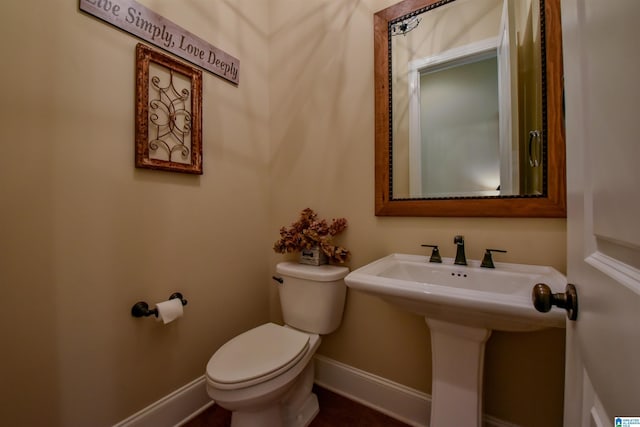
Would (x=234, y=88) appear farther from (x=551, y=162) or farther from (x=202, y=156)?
(x=551, y=162)

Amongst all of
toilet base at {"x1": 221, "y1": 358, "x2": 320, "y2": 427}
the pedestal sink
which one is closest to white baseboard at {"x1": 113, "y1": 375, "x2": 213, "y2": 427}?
toilet base at {"x1": 221, "y1": 358, "x2": 320, "y2": 427}

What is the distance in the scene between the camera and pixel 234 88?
1.61 m

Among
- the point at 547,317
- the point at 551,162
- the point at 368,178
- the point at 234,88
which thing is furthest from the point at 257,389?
the point at 234,88

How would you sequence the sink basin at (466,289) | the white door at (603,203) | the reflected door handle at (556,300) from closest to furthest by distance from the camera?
the white door at (603,203) → the reflected door handle at (556,300) → the sink basin at (466,289)

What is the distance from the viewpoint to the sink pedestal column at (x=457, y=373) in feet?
3.25

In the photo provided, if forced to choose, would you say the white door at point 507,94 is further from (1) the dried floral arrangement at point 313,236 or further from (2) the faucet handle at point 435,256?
(1) the dried floral arrangement at point 313,236

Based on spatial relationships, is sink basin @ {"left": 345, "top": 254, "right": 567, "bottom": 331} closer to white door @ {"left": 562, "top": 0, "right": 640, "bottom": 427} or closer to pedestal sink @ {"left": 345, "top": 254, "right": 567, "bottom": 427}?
pedestal sink @ {"left": 345, "top": 254, "right": 567, "bottom": 427}

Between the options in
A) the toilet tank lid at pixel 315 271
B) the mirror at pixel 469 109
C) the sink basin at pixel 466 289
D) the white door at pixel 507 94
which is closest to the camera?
the sink basin at pixel 466 289

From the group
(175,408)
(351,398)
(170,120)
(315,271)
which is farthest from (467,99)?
(175,408)

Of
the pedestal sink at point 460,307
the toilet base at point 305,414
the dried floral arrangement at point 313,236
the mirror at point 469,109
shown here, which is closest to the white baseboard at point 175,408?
the toilet base at point 305,414

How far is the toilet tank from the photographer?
1394 millimetres

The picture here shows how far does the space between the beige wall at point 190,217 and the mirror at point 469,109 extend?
3.8 inches

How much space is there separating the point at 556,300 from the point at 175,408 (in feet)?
5.33

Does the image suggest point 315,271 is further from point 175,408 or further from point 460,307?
point 175,408
